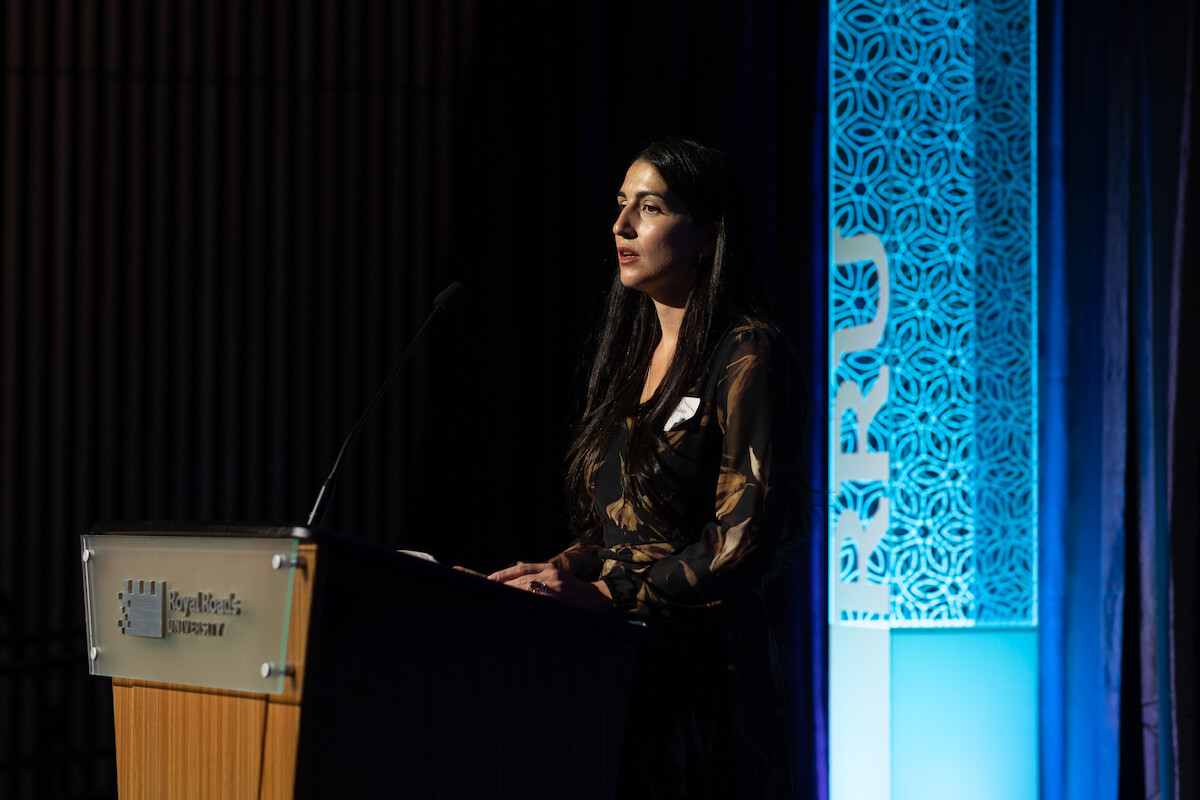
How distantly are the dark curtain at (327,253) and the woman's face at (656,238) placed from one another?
76.0 inches

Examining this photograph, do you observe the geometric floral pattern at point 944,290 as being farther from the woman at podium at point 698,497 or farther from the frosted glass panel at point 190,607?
the frosted glass panel at point 190,607

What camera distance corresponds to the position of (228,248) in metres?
3.66

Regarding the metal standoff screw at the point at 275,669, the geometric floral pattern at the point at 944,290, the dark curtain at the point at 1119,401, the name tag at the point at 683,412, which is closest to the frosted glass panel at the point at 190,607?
the metal standoff screw at the point at 275,669

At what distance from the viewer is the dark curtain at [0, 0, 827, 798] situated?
11.7 ft

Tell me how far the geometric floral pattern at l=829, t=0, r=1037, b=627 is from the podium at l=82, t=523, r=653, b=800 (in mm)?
2515

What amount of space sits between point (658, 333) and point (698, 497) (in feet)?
1.21

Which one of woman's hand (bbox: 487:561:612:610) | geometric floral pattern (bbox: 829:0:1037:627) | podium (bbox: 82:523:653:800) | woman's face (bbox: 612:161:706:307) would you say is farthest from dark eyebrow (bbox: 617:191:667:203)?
geometric floral pattern (bbox: 829:0:1037:627)

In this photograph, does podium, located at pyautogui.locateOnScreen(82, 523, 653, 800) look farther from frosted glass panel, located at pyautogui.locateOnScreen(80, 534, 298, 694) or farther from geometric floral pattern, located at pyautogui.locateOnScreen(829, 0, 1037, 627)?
geometric floral pattern, located at pyautogui.locateOnScreen(829, 0, 1037, 627)

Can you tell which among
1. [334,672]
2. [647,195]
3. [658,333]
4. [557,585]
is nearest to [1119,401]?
[658,333]

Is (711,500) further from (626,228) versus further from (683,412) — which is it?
(626,228)

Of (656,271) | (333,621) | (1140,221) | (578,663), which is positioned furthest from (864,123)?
(333,621)

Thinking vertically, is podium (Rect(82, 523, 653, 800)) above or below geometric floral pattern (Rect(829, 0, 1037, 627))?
below

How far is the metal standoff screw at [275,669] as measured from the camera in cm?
99

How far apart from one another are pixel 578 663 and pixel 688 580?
0.18 metres
